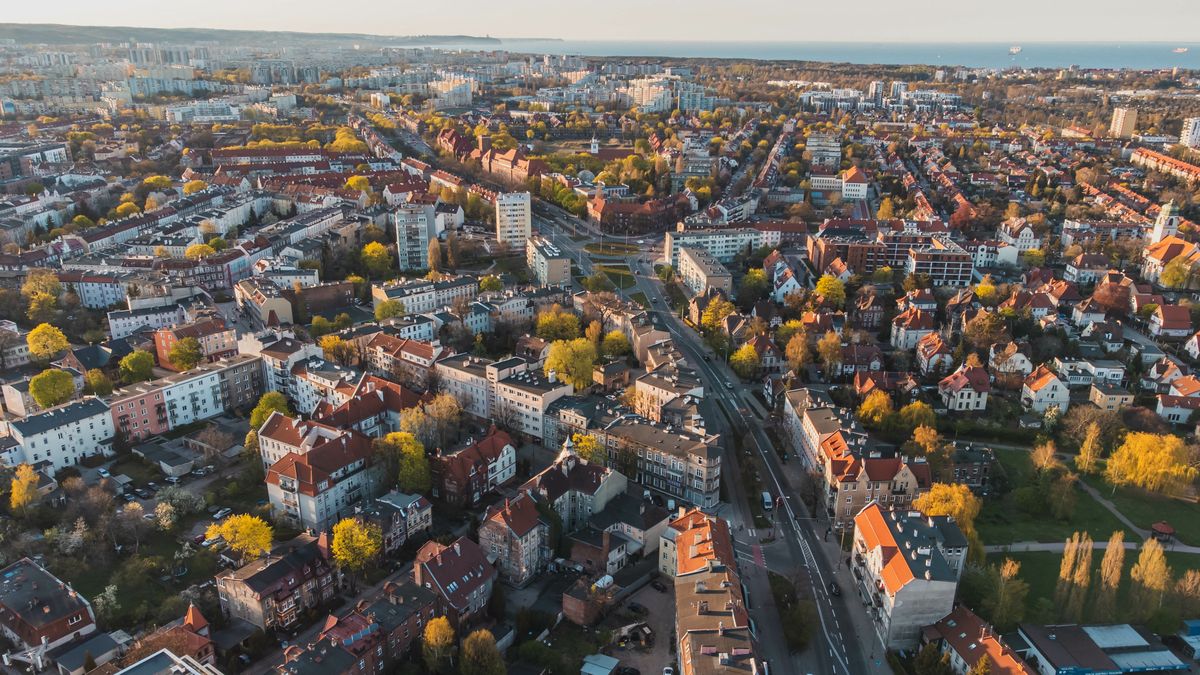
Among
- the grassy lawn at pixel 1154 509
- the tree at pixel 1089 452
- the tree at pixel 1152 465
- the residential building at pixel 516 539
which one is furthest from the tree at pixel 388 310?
the tree at pixel 1152 465

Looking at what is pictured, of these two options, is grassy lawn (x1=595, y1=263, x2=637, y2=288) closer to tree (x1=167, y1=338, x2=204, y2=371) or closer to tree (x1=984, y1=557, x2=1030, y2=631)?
tree (x1=167, y1=338, x2=204, y2=371)

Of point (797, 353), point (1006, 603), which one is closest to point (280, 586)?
point (1006, 603)

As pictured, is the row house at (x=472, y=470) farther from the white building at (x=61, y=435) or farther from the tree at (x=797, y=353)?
the tree at (x=797, y=353)

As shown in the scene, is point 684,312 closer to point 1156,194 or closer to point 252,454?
point 252,454

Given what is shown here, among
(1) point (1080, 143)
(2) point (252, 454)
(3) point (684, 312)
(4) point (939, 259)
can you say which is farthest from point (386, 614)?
(1) point (1080, 143)

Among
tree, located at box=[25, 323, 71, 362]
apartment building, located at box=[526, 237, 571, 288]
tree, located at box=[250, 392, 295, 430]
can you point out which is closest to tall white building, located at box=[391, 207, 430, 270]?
apartment building, located at box=[526, 237, 571, 288]

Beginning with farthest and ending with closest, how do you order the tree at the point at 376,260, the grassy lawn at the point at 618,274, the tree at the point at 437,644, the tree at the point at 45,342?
the grassy lawn at the point at 618,274, the tree at the point at 376,260, the tree at the point at 45,342, the tree at the point at 437,644
